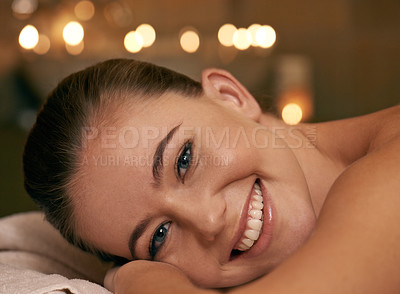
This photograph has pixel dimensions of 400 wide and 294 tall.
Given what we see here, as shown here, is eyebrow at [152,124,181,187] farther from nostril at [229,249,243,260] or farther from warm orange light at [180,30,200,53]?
warm orange light at [180,30,200,53]

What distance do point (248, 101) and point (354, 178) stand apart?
0.43 metres

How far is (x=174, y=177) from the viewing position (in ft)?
2.68

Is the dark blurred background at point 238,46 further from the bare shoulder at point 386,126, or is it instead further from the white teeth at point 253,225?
the white teeth at point 253,225

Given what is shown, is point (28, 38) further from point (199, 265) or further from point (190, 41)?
point (199, 265)

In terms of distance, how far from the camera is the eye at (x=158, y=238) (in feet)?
2.82

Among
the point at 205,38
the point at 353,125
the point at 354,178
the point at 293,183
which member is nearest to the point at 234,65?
the point at 205,38

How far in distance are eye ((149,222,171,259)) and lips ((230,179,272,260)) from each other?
12 centimetres

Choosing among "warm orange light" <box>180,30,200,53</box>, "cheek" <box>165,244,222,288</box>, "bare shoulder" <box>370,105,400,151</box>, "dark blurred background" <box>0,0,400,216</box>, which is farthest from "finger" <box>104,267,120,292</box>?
"warm orange light" <box>180,30,200,53</box>

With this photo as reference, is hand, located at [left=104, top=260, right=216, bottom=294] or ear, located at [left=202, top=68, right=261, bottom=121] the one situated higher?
ear, located at [left=202, top=68, right=261, bottom=121]

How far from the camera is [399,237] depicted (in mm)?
591

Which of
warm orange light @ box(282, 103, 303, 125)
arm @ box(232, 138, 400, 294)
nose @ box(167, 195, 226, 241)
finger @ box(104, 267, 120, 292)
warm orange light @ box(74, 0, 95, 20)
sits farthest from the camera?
warm orange light @ box(74, 0, 95, 20)

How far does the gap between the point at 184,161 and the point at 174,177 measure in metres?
0.04

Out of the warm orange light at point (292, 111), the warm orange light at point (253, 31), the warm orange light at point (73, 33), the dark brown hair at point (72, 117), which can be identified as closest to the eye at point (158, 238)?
the dark brown hair at point (72, 117)

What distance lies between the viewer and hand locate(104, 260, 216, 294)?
63 cm
